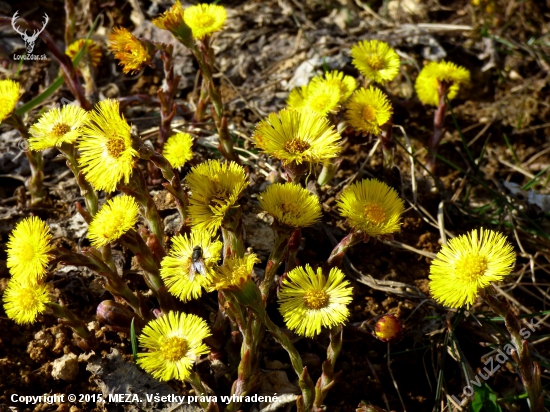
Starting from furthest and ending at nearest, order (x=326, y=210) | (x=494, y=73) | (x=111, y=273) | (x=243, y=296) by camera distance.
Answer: (x=494, y=73), (x=326, y=210), (x=111, y=273), (x=243, y=296)

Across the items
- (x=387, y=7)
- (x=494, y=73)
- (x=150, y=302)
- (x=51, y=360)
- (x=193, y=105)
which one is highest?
(x=387, y=7)

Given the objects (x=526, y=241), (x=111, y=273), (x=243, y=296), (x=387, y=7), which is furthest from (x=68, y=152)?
(x=387, y=7)

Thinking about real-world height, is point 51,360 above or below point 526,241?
below

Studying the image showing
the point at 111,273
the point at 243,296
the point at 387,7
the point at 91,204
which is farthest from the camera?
the point at 387,7

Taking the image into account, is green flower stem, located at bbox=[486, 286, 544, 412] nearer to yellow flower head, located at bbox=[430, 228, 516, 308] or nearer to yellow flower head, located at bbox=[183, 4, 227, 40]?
yellow flower head, located at bbox=[430, 228, 516, 308]

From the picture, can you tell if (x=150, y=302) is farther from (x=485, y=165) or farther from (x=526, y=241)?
(x=485, y=165)

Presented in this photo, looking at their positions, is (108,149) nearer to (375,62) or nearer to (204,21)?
(204,21)

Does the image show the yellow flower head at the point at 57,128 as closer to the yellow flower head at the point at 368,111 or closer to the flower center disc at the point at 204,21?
the flower center disc at the point at 204,21

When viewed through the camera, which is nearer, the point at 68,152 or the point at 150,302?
the point at 68,152
